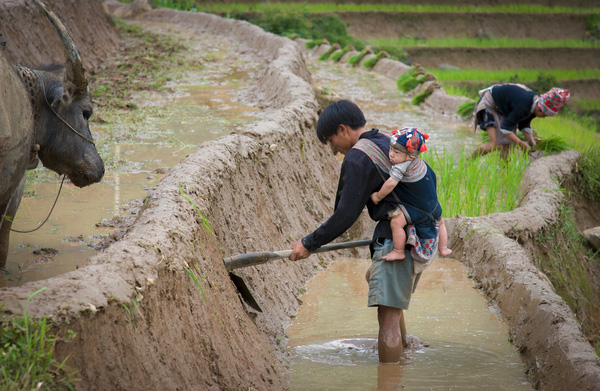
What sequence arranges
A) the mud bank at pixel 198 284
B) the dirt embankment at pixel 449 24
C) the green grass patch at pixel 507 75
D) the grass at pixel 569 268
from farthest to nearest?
1. the dirt embankment at pixel 449 24
2. the green grass patch at pixel 507 75
3. the grass at pixel 569 268
4. the mud bank at pixel 198 284

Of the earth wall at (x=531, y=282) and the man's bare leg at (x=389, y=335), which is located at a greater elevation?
the man's bare leg at (x=389, y=335)

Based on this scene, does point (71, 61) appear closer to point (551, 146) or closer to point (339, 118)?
point (339, 118)

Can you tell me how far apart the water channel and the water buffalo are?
397mm

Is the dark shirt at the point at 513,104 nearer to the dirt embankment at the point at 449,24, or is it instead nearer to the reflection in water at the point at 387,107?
the reflection in water at the point at 387,107

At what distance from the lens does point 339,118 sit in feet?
10.5

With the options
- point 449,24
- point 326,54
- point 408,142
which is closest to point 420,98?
point 326,54

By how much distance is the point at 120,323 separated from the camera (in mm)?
2232

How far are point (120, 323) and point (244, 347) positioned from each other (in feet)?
2.98

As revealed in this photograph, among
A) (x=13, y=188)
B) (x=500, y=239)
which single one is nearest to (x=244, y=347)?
(x=13, y=188)

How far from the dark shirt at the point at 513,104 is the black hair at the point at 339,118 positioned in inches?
162

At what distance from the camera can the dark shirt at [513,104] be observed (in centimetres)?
683

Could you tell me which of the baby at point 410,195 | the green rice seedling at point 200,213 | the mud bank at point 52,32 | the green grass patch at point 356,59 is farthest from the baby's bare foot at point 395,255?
the green grass patch at point 356,59

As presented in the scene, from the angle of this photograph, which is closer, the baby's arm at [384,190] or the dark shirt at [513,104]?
the baby's arm at [384,190]

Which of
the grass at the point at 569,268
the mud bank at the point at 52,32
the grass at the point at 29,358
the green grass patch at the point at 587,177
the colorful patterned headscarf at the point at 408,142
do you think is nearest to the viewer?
the grass at the point at 29,358
